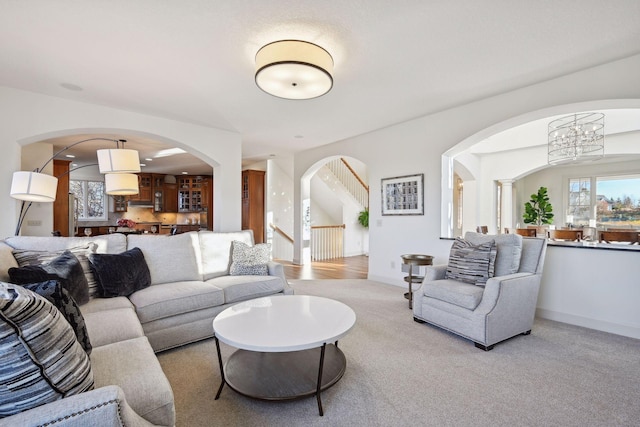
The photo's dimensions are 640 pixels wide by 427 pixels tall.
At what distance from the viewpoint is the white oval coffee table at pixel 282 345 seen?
5.67ft

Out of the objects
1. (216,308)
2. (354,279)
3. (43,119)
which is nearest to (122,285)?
(216,308)

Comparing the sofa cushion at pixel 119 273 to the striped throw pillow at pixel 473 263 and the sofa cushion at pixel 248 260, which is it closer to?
the sofa cushion at pixel 248 260

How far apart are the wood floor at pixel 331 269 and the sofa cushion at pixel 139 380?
13.3ft

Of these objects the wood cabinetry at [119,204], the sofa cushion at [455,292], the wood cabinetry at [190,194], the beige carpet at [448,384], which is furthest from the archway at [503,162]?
the wood cabinetry at [119,204]

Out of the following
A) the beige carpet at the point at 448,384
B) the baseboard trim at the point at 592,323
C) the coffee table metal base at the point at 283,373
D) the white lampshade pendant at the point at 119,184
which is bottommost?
the beige carpet at the point at 448,384

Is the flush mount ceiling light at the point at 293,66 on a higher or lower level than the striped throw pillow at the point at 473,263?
higher

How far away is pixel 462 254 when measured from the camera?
10.3 ft

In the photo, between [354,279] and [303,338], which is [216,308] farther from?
[354,279]

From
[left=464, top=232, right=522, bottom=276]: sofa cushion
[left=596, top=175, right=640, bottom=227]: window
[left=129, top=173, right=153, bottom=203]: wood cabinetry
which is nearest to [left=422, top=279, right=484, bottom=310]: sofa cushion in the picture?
Result: [left=464, top=232, right=522, bottom=276]: sofa cushion

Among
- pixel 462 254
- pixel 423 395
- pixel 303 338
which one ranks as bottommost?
pixel 423 395

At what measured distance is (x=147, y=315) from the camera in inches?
95.5

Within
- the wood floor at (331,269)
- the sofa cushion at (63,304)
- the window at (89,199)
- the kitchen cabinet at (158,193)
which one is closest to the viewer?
the sofa cushion at (63,304)

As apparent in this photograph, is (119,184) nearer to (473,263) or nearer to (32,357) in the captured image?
(32,357)

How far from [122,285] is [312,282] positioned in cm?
302
